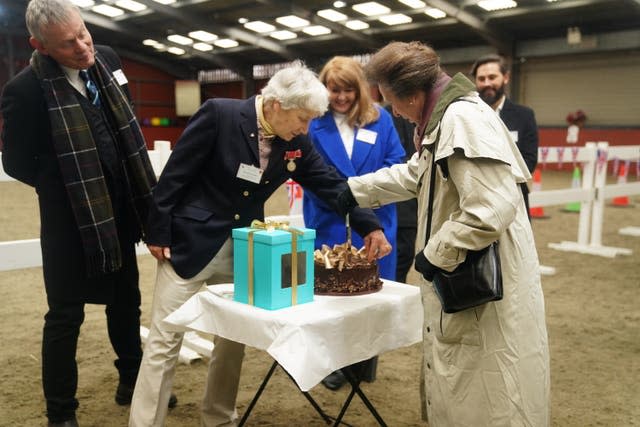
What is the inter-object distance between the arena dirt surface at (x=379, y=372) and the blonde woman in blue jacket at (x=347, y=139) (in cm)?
37

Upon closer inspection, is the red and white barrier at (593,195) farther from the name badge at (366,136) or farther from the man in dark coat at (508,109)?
the name badge at (366,136)

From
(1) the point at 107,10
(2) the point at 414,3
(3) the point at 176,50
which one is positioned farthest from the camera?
(3) the point at 176,50

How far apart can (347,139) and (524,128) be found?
111 centimetres

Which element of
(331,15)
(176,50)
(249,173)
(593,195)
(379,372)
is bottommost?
(379,372)

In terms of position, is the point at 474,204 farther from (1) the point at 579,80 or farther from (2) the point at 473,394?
(1) the point at 579,80

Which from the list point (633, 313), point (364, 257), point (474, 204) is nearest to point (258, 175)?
point (364, 257)

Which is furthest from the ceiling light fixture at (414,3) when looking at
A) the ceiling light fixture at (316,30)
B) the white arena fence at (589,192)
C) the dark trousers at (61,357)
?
the dark trousers at (61,357)

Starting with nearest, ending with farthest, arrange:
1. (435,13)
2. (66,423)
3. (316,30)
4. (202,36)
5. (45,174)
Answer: (45,174) < (66,423) < (435,13) < (316,30) < (202,36)

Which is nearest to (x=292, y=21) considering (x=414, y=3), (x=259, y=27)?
(x=259, y=27)

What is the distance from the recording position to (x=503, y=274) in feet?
4.99

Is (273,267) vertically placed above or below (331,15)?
below

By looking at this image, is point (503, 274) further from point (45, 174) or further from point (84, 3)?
point (84, 3)

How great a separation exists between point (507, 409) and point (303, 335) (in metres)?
0.55

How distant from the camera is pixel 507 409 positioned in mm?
1513
